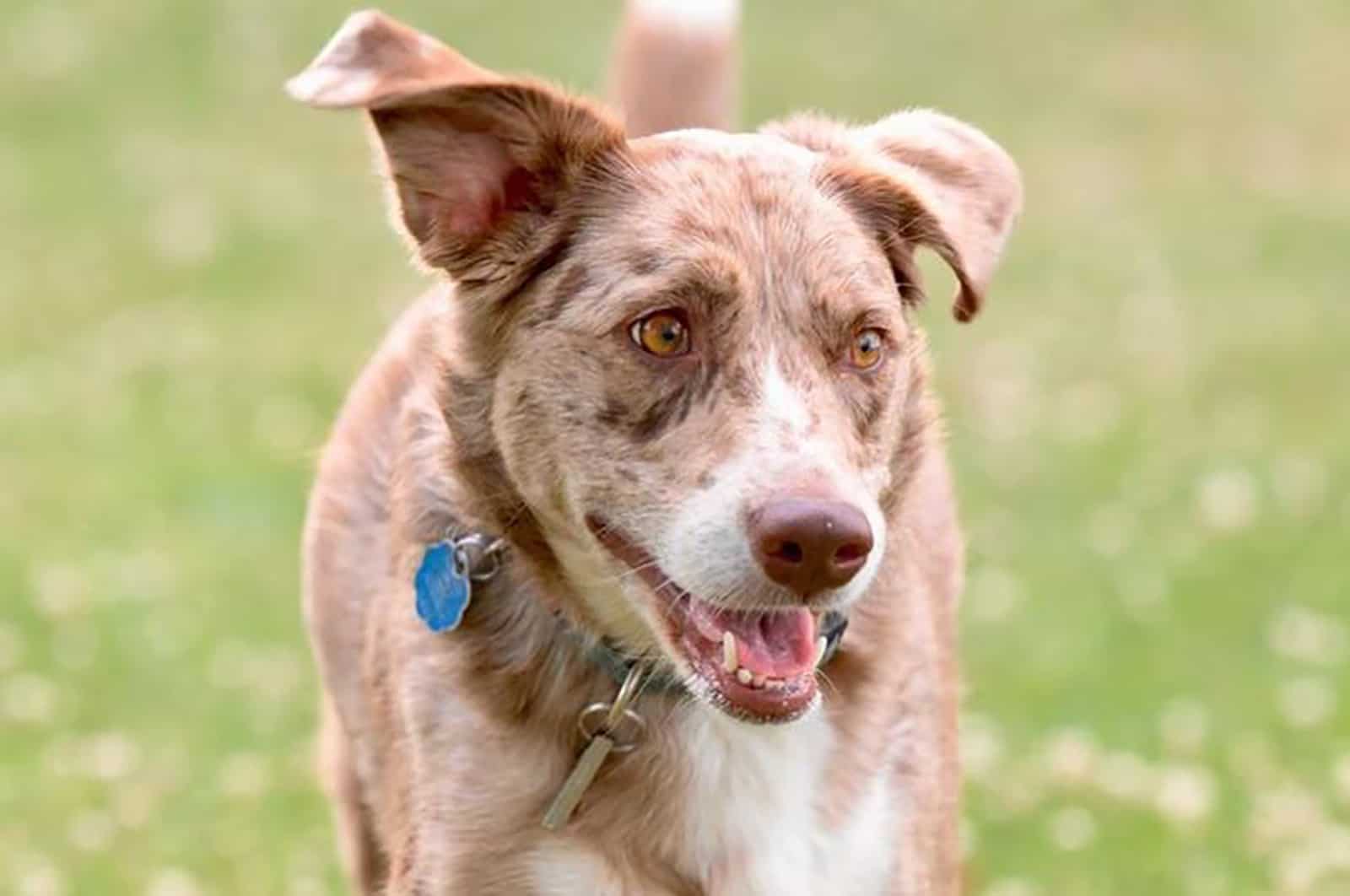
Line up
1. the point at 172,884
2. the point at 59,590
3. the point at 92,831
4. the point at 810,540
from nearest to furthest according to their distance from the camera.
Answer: the point at 810,540 < the point at 172,884 < the point at 92,831 < the point at 59,590

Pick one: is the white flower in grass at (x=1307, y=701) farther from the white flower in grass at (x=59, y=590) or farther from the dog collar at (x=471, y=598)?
the white flower in grass at (x=59, y=590)

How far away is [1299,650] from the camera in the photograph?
8.19 metres

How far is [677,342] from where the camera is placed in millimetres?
4328

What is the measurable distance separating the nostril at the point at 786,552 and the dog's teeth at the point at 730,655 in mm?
286

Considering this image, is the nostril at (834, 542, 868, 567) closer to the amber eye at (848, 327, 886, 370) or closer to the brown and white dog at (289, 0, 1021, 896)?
the brown and white dog at (289, 0, 1021, 896)

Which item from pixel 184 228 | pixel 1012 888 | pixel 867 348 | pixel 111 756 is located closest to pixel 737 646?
pixel 867 348

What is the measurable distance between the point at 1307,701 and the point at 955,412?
3.45 m

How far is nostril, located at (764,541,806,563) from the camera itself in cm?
402

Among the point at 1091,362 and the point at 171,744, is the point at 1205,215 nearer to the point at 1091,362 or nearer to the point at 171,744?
the point at 1091,362

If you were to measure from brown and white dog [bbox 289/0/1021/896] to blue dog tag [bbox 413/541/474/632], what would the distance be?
5cm

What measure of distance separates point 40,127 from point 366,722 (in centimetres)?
1073

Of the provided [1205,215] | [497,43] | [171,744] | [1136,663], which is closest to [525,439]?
[171,744]

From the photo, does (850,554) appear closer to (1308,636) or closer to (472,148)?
(472,148)

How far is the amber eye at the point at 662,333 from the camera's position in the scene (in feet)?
14.2
